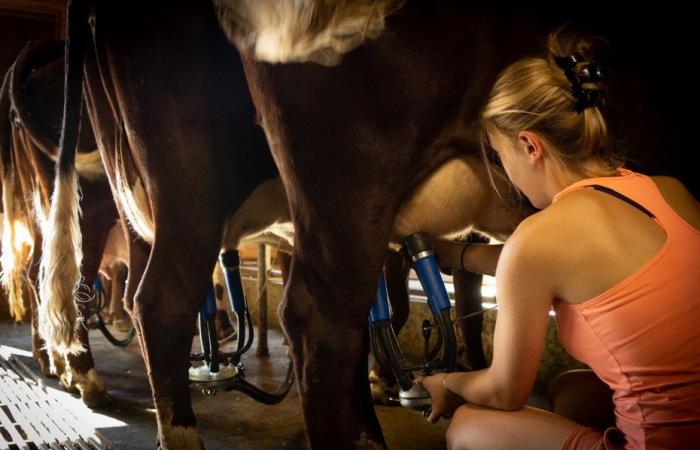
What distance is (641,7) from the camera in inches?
67.6

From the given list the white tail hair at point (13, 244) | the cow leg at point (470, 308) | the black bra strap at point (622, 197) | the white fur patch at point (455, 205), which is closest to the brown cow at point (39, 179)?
the white tail hair at point (13, 244)

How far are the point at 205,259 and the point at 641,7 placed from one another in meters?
1.52

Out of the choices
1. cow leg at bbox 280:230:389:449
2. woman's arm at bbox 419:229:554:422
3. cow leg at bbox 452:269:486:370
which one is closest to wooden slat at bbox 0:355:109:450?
cow leg at bbox 280:230:389:449

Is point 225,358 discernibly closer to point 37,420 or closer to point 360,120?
point 37,420

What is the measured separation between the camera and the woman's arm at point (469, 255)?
1.64m

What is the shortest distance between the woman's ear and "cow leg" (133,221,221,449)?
1221 mm

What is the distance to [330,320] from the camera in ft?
5.56

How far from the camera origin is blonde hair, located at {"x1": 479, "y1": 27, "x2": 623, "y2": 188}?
1.17 meters

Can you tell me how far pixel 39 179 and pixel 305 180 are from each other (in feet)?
8.67

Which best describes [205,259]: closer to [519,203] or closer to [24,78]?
[519,203]

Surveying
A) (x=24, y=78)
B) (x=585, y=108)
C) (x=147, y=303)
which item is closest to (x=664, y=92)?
(x=585, y=108)

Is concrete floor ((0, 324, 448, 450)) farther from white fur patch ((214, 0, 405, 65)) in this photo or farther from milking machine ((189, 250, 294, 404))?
white fur patch ((214, 0, 405, 65))

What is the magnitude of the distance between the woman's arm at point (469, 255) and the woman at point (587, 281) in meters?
0.41

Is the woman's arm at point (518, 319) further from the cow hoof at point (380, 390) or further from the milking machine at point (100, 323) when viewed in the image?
the milking machine at point (100, 323)
